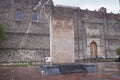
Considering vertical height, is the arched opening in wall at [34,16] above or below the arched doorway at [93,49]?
above

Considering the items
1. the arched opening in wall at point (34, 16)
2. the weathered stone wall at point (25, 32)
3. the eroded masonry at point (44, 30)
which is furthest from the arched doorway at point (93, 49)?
the arched opening in wall at point (34, 16)

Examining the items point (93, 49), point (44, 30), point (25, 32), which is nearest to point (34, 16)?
point (44, 30)

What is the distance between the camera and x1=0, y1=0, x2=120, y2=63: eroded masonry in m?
25.0

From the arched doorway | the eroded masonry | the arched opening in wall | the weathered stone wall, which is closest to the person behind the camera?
the weathered stone wall

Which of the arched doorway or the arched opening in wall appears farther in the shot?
the arched doorway

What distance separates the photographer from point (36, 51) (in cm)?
2600

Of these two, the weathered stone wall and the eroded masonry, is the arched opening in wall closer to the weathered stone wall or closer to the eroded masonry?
the eroded masonry

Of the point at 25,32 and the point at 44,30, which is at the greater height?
the point at 44,30

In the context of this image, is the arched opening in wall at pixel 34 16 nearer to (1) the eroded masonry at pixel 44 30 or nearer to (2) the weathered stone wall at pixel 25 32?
(1) the eroded masonry at pixel 44 30

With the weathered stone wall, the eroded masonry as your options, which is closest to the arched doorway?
the eroded masonry

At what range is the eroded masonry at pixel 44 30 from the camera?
25.0 m

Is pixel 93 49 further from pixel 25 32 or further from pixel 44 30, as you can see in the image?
pixel 25 32

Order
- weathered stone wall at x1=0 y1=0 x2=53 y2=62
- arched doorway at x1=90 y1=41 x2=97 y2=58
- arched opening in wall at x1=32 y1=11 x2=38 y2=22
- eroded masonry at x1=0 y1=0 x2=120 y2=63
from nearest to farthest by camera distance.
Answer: weathered stone wall at x1=0 y1=0 x2=53 y2=62, eroded masonry at x1=0 y1=0 x2=120 y2=63, arched opening in wall at x1=32 y1=11 x2=38 y2=22, arched doorway at x1=90 y1=41 x2=97 y2=58

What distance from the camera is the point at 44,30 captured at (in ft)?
87.8
